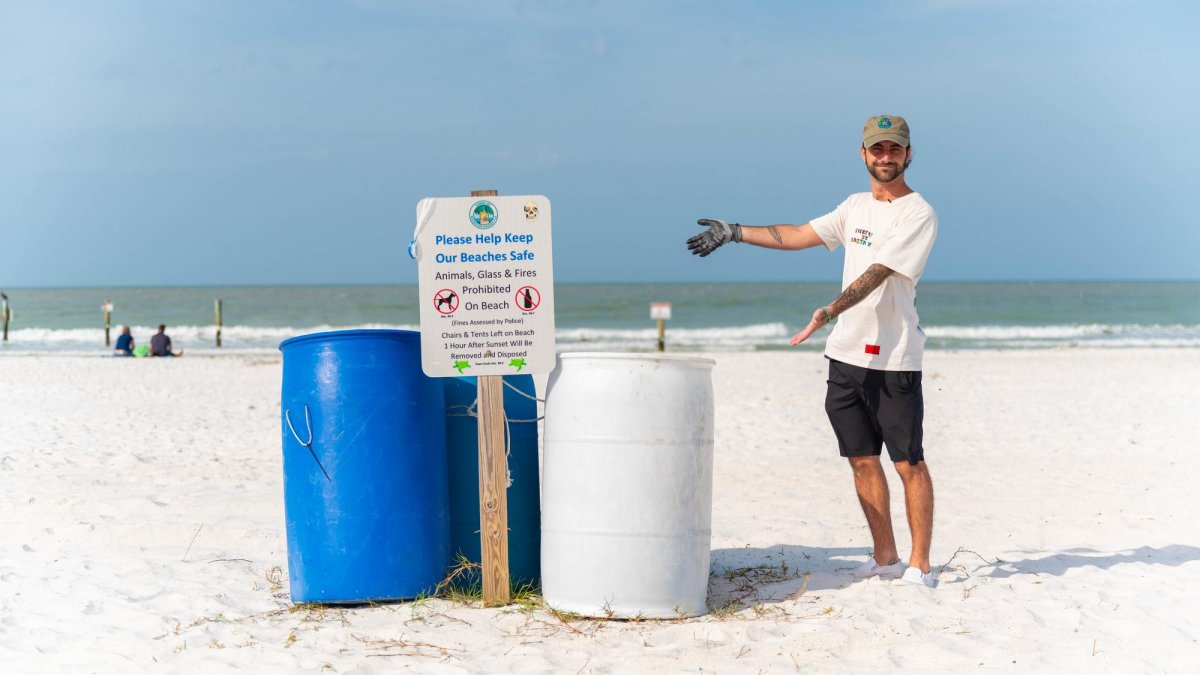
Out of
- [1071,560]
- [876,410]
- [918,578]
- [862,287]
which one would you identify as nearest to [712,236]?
[862,287]

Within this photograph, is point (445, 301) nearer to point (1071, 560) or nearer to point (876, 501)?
Result: point (876, 501)

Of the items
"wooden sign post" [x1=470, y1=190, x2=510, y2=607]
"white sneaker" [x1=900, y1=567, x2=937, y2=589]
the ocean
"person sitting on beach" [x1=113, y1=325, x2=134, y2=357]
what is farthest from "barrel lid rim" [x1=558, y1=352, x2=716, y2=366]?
the ocean

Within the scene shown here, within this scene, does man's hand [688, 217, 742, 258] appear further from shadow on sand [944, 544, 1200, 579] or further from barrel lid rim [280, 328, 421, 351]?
shadow on sand [944, 544, 1200, 579]

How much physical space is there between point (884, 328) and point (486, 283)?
1767mm

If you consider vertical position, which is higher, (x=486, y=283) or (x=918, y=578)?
(x=486, y=283)

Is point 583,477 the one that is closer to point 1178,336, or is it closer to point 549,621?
Result: point 549,621

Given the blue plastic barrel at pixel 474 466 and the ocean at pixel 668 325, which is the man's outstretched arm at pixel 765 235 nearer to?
the blue plastic barrel at pixel 474 466

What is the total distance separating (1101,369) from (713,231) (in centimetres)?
1762

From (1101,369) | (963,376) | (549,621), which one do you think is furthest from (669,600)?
(1101,369)

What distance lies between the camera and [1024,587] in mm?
5000

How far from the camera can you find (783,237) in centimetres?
521

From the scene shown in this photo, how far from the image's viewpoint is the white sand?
4008 millimetres

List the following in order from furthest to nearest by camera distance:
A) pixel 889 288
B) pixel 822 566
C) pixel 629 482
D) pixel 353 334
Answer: pixel 822 566 → pixel 889 288 → pixel 353 334 → pixel 629 482

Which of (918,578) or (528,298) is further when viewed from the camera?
(918,578)
